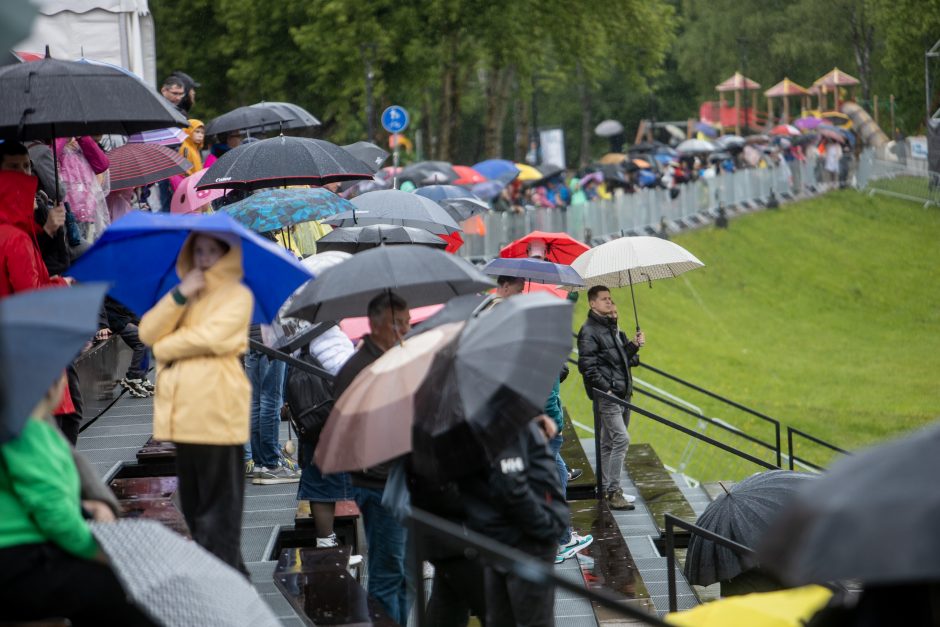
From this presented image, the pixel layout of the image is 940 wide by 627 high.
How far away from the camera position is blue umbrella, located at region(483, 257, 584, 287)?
34.0 feet

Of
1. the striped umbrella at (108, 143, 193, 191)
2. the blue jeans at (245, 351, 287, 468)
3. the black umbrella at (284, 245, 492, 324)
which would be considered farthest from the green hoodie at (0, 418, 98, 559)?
the striped umbrella at (108, 143, 193, 191)

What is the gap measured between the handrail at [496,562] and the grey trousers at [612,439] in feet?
20.7

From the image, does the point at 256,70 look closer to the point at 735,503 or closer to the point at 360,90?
the point at 360,90

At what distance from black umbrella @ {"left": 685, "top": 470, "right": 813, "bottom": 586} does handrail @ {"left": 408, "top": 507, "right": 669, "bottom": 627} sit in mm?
3965

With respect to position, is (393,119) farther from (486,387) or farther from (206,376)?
(486,387)

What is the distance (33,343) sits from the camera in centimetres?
434

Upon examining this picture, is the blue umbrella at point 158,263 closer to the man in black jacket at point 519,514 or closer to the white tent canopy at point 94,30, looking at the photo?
the man in black jacket at point 519,514

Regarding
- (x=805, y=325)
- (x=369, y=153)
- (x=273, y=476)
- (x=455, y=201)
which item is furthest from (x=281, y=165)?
(x=805, y=325)

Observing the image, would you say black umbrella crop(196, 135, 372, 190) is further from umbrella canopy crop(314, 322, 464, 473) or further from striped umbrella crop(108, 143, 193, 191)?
umbrella canopy crop(314, 322, 464, 473)

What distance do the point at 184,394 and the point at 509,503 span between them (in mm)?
1464

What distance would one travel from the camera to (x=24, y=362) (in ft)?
14.1

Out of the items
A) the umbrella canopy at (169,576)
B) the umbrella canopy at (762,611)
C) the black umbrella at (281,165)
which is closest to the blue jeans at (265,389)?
the black umbrella at (281,165)

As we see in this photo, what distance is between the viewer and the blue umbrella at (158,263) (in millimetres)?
6070

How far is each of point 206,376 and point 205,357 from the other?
0.28ft
